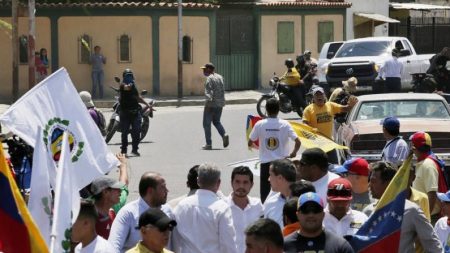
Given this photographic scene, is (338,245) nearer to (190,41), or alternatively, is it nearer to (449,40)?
(190,41)

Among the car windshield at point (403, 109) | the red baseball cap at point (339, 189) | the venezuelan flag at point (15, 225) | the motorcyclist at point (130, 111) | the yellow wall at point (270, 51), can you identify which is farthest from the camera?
the yellow wall at point (270, 51)

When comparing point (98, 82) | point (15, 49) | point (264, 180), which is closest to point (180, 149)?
point (264, 180)

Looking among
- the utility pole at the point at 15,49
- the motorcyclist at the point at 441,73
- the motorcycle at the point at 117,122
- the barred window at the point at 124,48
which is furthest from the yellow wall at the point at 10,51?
the motorcycle at the point at 117,122

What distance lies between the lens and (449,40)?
5591 centimetres

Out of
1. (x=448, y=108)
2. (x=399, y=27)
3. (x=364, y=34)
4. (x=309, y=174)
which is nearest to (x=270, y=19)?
(x=364, y=34)

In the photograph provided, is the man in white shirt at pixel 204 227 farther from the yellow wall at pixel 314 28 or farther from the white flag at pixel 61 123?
the yellow wall at pixel 314 28

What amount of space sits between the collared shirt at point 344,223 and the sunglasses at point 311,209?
3.11ft

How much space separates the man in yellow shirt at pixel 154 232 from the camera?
26.2ft

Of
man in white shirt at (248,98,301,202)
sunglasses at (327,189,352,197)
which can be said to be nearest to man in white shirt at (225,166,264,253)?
sunglasses at (327,189,352,197)

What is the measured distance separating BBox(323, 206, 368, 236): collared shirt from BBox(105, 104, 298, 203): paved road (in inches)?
356

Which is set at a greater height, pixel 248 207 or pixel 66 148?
pixel 66 148

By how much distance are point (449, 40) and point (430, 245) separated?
4808cm

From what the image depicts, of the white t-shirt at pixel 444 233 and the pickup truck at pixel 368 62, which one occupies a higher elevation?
the pickup truck at pixel 368 62

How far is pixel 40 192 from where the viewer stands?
7.15 meters
